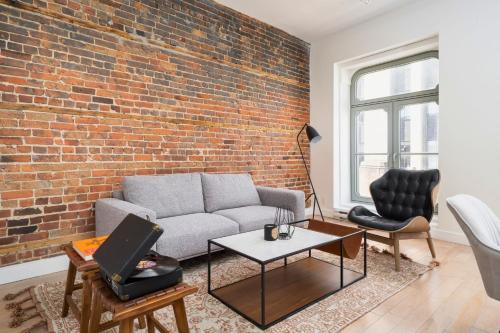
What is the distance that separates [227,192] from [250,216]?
0.55m

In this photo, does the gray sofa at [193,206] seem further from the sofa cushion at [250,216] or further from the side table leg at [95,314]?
the side table leg at [95,314]

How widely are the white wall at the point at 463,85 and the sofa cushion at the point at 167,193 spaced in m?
3.07

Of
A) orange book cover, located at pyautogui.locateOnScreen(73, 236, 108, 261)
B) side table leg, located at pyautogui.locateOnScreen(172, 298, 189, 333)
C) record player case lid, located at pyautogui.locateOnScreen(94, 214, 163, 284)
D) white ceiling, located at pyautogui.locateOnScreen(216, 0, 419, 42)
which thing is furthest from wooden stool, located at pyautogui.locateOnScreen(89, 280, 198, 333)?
white ceiling, located at pyautogui.locateOnScreen(216, 0, 419, 42)

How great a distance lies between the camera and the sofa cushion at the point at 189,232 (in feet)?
8.16

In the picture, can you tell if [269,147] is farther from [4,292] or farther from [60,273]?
[4,292]

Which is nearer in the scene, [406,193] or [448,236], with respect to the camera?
[406,193]

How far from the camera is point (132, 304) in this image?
1.18 metres

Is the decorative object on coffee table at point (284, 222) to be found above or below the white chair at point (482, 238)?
below

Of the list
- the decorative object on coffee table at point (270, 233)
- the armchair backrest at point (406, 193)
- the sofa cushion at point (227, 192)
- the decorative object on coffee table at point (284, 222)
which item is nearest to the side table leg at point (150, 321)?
the decorative object on coffee table at point (270, 233)

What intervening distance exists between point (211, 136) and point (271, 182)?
1338 mm

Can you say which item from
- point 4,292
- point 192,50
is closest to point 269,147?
point 192,50

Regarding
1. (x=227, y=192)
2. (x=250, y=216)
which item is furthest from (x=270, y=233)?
(x=227, y=192)

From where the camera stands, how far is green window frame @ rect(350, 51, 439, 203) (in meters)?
4.20

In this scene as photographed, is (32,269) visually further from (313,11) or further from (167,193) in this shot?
(313,11)
